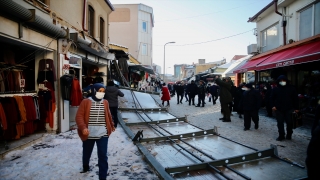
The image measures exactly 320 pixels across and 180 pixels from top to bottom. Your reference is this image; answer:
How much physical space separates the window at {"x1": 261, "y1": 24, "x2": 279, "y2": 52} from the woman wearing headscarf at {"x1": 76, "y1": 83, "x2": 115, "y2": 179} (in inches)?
556

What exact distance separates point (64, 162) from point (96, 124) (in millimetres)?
1529

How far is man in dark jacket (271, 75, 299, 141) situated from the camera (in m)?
6.48

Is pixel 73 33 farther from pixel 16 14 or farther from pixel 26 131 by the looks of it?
pixel 26 131

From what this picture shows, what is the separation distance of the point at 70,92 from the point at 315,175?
22.0 ft

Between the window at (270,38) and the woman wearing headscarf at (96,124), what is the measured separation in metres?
14.1

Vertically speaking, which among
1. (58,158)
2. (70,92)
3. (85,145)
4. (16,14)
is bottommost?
(58,158)

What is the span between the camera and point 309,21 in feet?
36.4

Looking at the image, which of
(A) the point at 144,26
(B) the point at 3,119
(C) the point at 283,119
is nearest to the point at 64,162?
(B) the point at 3,119

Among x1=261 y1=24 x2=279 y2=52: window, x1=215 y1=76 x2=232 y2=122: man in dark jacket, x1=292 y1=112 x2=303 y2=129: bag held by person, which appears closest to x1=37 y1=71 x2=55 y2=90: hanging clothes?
x1=215 y1=76 x2=232 y2=122: man in dark jacket

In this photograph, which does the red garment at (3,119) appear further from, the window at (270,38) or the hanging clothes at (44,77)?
the window at (270,38)

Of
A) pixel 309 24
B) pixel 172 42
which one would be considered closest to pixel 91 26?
pixel 309 24

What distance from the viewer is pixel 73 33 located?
7379 millimetres

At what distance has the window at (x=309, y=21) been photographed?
10508 mm

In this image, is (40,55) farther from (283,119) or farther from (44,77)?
(283,119)
